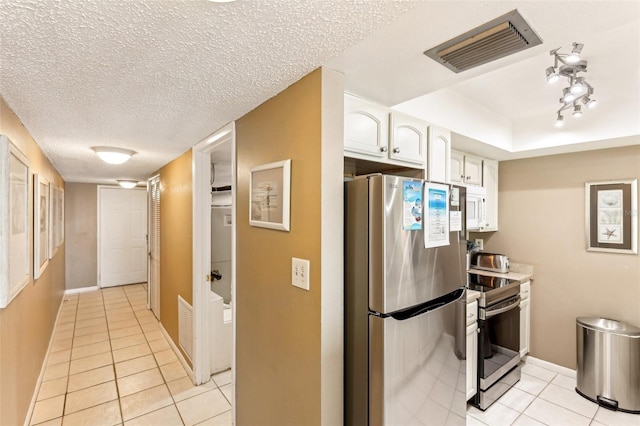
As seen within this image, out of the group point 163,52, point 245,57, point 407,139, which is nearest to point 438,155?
point 407,139

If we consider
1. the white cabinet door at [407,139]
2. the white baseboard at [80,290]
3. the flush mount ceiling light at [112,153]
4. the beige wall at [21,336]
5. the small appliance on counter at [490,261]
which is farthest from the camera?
the white baseboard at [80,290]

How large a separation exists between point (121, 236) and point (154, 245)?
2.47 m

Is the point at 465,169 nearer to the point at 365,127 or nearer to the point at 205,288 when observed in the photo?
the point at 365,127

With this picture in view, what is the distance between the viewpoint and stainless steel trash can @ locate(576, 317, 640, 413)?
236cm

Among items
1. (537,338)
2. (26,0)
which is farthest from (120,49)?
(537,338)

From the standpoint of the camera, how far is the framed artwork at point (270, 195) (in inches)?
57.2

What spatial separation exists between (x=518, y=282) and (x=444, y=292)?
1.84 meters

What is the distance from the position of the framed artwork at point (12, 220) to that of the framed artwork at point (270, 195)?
119 cm

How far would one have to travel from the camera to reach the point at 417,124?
1.91 meters

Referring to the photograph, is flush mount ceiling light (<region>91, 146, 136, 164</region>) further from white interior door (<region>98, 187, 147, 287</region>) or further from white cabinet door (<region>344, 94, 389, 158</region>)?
A: white interior door (<region>98, 187, 147, 287</region>)

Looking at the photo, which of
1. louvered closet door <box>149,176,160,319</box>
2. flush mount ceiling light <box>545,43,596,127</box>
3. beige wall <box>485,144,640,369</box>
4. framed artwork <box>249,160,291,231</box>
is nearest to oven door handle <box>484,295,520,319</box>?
beige wall <box>485,144,640,369</box>

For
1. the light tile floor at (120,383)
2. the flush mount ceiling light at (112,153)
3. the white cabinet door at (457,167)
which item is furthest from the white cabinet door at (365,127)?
the flush mount ceiling light at (112,153)

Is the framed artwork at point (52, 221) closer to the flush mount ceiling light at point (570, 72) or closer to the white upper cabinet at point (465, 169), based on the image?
the white upper cabinet at point (465, 169)

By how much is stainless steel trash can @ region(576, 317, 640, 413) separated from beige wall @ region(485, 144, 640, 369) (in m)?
0.29
